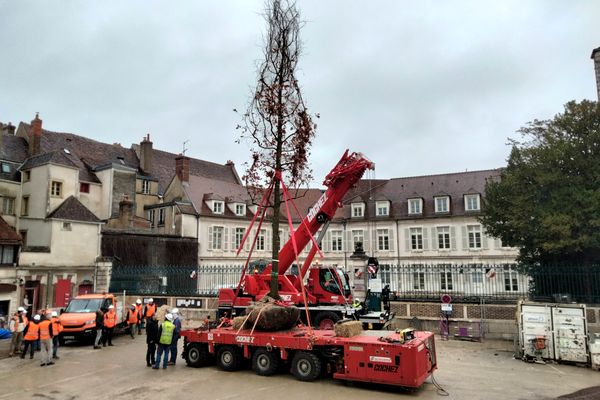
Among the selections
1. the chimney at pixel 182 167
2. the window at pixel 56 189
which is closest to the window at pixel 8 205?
the window at pixel 56 189

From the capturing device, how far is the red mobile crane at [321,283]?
14164 millimetres

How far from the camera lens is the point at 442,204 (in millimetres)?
36188

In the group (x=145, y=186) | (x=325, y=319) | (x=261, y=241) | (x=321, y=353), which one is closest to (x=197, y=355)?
(x=321, y=353)

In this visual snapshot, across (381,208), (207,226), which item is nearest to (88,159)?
(207,226)

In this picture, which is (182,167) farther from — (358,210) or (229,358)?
(229,358)

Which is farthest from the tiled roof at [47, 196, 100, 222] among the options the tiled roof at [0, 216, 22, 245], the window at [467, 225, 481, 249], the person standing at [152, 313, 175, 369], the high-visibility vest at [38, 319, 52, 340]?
the window at [467, 225, 481, 249]

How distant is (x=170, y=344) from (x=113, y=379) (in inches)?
62.8

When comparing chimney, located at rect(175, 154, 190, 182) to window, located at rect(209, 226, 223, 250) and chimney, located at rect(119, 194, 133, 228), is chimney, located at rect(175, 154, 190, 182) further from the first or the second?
chimney, located at rect(119, 194, 133, 228)

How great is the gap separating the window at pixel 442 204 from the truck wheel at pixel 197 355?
28.1 metres

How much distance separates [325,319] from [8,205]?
24429mm

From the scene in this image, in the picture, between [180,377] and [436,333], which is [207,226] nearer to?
[436,333]

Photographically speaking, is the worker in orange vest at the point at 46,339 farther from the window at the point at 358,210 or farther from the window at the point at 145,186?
the window at the point at 358,210

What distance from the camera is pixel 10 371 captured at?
471 inches

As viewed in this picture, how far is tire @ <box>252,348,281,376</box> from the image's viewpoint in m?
10.6
